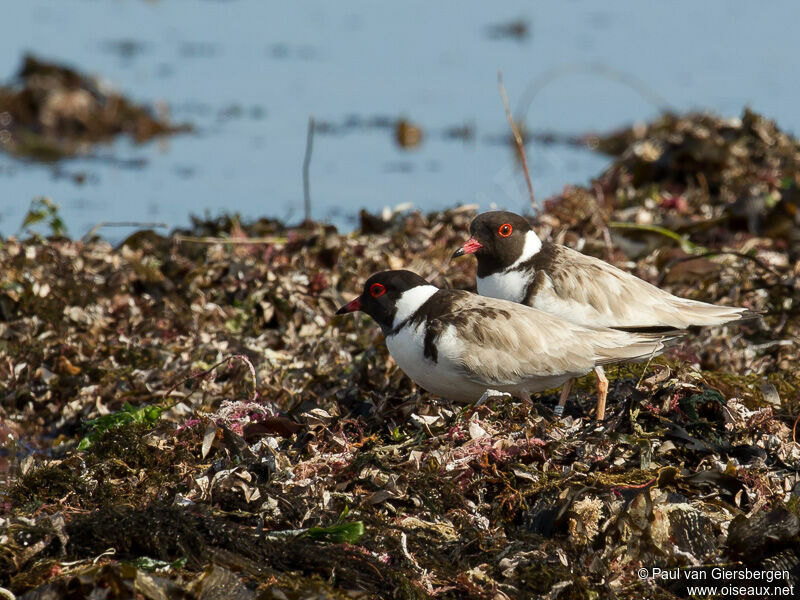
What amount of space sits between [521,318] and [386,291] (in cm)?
72

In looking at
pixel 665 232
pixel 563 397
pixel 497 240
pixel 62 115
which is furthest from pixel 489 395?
pixel 62 115

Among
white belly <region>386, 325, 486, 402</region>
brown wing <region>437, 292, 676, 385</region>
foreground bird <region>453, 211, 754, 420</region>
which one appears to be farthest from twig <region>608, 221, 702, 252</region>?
white belly <region>386, 325, 486, 402</region>

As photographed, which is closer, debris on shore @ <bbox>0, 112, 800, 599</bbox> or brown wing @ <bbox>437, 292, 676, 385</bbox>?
debris on shore @ <bbox>0, 112, 800, 599</bbox>

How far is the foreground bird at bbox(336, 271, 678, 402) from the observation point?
5.07m

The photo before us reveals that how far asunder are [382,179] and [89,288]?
270 inches

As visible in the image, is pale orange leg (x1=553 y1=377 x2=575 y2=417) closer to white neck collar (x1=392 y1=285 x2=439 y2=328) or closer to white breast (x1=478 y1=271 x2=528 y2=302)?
white breast (x1=478 y1=271 x2=528 y2=302)

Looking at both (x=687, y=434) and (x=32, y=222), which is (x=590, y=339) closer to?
(x=687, y=434)

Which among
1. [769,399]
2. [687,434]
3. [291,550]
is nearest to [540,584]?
[291,550]

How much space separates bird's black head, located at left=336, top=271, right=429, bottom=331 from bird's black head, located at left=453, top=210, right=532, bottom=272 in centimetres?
41

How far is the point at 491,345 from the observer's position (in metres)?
5.08

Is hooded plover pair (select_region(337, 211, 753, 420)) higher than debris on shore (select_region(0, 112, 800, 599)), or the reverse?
hooded plover pair (select_region(337, 211, 753, 420))

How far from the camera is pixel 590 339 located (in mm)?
5262

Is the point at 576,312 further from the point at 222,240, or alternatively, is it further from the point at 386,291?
the point at 222,240

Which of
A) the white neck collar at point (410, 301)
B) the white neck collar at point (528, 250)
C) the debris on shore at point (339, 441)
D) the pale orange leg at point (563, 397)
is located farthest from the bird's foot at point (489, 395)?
the white neck collar at point (528, 250)
